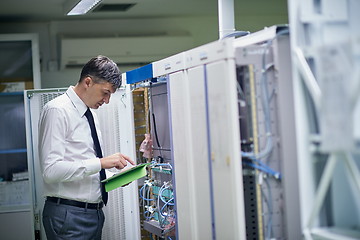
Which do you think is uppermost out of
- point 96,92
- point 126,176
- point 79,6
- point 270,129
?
point 79,6

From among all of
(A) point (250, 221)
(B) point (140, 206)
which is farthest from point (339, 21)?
A: (B) point (140, 206)

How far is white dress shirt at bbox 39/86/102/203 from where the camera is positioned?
3027 millimetres

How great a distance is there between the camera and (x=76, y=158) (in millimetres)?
3170

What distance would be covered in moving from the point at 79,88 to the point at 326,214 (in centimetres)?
165

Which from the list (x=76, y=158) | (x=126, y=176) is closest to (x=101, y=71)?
(x=76, y=158)

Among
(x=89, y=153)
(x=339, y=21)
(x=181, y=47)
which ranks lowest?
(x=89, y=153)

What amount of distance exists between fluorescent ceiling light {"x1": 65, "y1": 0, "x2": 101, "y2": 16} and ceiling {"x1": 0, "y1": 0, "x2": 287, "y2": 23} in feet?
0.56

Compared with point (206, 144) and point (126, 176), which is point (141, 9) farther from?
point (206, 144)

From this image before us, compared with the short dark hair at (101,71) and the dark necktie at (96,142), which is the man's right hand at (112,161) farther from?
the short dark hair at (101,71)

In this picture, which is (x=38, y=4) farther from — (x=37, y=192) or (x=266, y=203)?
(x=266, y=203)

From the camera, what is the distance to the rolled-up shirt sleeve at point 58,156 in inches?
119

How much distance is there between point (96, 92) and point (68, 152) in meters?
0.39

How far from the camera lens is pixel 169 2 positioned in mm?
5828

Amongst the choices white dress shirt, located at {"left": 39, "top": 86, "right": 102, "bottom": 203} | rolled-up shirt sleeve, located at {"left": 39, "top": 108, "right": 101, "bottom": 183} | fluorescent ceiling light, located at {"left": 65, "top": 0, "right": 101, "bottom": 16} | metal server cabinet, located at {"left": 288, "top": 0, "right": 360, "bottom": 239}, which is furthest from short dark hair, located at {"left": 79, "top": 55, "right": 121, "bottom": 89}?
fluorescent ceiling light, located at {"left": 65, "top": 0, "right": 101, "bottom": 16}
